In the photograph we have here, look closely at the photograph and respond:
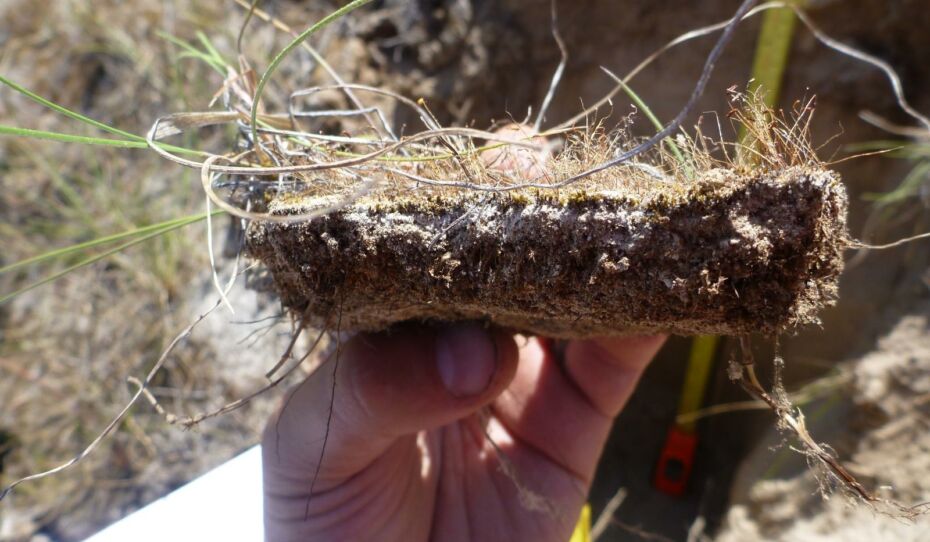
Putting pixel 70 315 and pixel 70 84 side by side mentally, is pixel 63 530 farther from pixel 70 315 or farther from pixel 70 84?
pixel 70 84

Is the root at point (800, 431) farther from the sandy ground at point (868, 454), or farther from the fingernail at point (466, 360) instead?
the sandy ground at point (868, 454)

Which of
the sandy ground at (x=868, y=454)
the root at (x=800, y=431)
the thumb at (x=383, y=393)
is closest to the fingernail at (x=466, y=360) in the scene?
the thumb at (x=383, y=393)

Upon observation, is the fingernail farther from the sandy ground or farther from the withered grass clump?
the sandy ground

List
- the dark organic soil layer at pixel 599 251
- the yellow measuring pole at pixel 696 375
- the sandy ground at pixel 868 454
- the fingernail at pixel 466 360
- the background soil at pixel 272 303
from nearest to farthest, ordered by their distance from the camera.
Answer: the dark organic soil layer at pixel 599 251 < the fingernail at pixel 466 360 < the sandy ground at pixel 868 454 < the background soil at pixel 272 303 < the yellow measuring pole at pixel 696 375

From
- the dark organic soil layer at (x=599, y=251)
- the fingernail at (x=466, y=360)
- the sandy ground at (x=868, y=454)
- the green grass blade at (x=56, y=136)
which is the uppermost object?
the green grass blade at (x=56, y=136)

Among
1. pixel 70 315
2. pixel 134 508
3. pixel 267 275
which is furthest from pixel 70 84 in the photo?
pixel 267 275

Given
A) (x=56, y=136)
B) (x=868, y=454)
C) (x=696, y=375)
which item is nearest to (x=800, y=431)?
(x=56, y=136)

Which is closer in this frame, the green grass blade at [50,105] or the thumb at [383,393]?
the green grass blade at [50,105]

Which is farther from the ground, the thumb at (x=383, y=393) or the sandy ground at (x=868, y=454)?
the thumb at (x=383, y=393)
